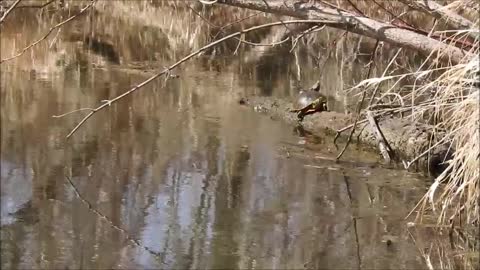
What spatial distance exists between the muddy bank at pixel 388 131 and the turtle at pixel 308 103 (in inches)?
3.0

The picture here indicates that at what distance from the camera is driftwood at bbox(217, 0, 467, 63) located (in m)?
4.35

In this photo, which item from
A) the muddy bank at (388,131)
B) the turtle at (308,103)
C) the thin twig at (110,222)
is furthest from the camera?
the turtle at (308,103)

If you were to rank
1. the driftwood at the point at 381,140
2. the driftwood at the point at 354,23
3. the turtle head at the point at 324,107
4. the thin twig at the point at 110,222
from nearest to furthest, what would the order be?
the driftwood at the point at 354,23 → the thin twig at the point at 110,222 → the driftwood at the point at 381,140 → the turtle head at the point at 324,107

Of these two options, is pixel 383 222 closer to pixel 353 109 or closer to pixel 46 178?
pixel 46 178

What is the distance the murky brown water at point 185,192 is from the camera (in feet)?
16.6

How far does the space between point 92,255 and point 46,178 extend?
5.47 ft

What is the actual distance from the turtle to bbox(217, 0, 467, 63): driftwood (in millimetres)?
4651

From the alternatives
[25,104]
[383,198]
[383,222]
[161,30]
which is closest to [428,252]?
[383,222]

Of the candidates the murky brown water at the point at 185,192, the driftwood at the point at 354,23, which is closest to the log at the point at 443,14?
the driftwood at the point at 354,23

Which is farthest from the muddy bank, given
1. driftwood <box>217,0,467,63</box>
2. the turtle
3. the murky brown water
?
driftwood <box>217,0,467,63</box>

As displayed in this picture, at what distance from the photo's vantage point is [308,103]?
920 centimetres

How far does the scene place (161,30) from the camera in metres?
14.5

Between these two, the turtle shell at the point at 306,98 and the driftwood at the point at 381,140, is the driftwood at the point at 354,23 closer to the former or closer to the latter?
the driftwood at the point at 381,140

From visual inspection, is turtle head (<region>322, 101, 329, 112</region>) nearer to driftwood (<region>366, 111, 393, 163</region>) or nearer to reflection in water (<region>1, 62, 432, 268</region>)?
reflection in water (<region>1, 62, 432, 268</region>)
